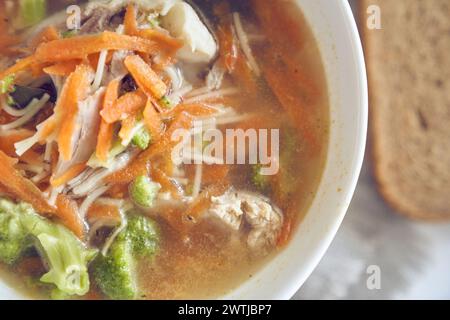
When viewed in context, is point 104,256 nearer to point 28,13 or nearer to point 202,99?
point 202,99

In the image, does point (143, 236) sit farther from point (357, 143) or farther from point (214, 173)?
point (357, 143)

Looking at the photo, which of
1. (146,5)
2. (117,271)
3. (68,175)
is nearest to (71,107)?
(68,175)

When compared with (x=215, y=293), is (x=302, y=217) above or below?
above

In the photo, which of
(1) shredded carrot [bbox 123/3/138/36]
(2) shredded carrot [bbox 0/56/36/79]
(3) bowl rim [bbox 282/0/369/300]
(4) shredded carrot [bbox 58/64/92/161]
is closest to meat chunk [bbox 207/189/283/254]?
(3) bowl rim [bbox 282/0/369/300]

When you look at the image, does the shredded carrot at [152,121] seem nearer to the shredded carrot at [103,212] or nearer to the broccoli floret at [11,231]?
the shredded carrot at [103,212]
